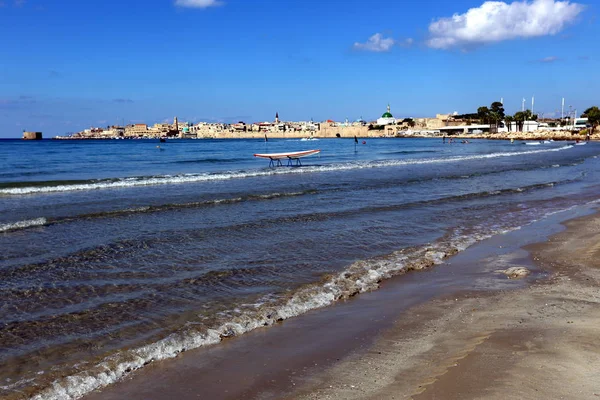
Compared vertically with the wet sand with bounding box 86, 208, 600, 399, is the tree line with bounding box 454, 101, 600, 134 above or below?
above

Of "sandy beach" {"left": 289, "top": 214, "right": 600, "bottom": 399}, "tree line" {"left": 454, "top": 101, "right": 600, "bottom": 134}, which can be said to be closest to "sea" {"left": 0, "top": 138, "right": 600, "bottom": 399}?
"sandy beach" {"left": 289, "top": 214, "right": 600, "bottom": 399}

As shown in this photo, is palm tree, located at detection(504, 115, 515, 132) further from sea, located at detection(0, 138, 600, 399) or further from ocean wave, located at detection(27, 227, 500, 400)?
ocean wave, located at detection(27, 227, 500, 400)

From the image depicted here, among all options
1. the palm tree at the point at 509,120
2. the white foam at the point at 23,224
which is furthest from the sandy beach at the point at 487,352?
the palm tree at the point at 509,120

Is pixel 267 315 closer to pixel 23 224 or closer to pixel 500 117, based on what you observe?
pixel 23 224

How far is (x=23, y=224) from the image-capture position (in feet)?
46.5

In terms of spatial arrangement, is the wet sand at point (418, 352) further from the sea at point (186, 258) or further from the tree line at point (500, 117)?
the tree line at point (500, 117)

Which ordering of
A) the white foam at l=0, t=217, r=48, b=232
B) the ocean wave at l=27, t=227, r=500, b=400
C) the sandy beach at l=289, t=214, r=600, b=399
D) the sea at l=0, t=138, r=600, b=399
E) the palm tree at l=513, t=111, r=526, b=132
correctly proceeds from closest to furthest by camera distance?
the sandy beach at l=289, t=214, r=600, b=399
the ocean wave at l=27, t=227, r=500, b=400
the sea at l=0, t=138, r=600, b=399
the white foam at l=0, t=217, r=48, b=232
the palm tree at l=513, t=111, r=526, b=132

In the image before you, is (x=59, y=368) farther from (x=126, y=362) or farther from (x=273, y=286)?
(x=273, y=286)

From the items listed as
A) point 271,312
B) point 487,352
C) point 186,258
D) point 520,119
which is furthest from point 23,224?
point 520,119

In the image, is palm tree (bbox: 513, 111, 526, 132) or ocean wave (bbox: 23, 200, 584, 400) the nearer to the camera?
ocean wave (bbox: 23, 200, 584, 400)

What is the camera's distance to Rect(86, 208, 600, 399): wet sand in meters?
4.67

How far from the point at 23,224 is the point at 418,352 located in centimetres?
1262

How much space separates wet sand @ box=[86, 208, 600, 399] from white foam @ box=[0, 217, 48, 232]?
10281 millimetres

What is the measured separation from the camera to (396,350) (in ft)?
18.6
